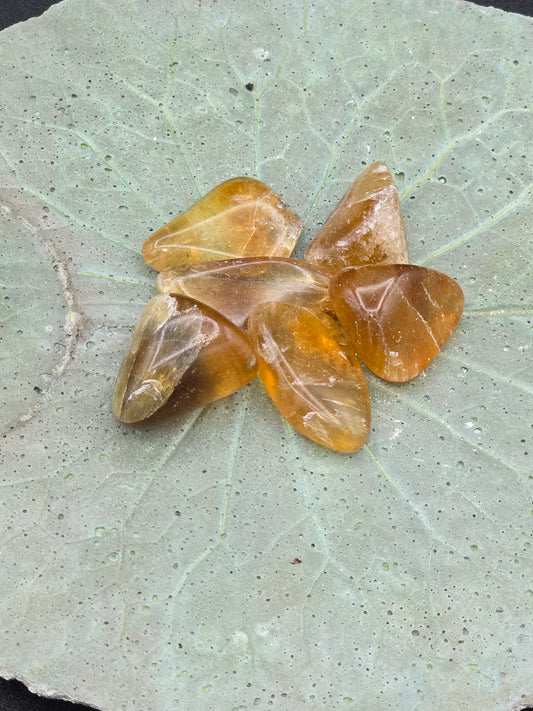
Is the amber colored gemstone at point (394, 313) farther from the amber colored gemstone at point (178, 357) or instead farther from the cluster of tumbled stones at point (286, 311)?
the amber colored gemstone at point (178, 357)

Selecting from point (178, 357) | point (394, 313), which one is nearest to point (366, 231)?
point (394, 313)

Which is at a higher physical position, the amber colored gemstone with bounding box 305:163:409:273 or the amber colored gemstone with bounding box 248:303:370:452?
the amber colored gemstone with bounding box 305:163:409:273

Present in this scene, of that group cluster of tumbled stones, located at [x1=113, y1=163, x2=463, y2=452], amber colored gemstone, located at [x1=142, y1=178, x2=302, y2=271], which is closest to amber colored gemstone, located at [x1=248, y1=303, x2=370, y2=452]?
cluster of tumbled stones, located at [x1=113, y1=163, x2=463, y2=452]

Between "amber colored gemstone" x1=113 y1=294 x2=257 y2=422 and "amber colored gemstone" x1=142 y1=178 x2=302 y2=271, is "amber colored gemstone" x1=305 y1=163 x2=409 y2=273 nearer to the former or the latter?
"amber colored gemstone" x1=142 y1=178 x2=302 y2=271

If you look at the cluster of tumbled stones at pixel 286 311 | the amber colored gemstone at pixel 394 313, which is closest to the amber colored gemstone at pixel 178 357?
the cluster of tumbled stones at pixel 286 311

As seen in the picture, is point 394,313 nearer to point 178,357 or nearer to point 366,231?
point 366,231
